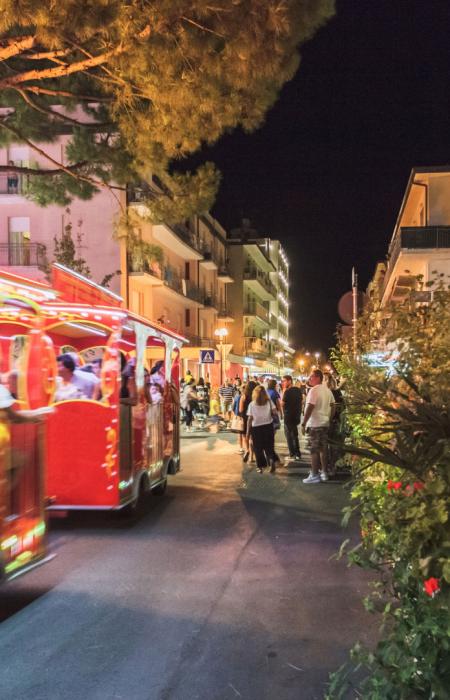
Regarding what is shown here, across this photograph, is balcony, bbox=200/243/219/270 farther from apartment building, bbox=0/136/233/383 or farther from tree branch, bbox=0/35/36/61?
tree branch, bbox=0/35/36/61

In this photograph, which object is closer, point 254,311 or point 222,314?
point 222,314

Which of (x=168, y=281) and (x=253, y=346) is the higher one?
(x=168, y=281)

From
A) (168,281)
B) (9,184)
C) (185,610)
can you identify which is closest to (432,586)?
(185,610)

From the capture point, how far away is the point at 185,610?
4762 millimetres

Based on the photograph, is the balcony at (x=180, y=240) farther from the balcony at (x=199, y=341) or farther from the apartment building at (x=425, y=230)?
the apartment building at (x=425, y=230)

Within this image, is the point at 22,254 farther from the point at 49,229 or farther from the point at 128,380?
the point at 128,380

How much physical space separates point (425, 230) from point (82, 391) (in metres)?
20.4

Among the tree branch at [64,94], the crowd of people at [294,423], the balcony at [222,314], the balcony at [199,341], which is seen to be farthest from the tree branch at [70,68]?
the balcony at [222,314]

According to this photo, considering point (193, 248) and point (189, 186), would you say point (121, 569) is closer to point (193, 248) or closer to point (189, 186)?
point (189, 186)

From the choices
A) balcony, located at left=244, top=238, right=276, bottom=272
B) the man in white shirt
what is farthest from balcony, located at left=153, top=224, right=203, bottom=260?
balcony, located at left=244, top=238, right=276, bottom=272

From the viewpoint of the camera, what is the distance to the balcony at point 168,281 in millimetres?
26922

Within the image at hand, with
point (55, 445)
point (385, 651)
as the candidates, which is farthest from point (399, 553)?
point (55, 445)

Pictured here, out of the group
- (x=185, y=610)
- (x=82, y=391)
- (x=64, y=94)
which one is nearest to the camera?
(x=185, y=610)

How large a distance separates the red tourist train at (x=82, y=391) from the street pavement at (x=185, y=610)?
0.58 m
